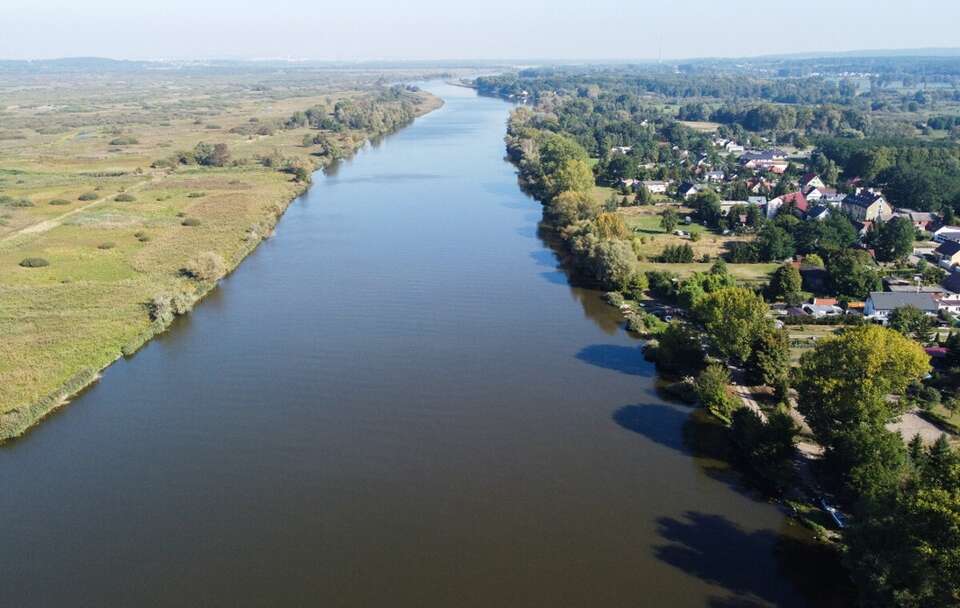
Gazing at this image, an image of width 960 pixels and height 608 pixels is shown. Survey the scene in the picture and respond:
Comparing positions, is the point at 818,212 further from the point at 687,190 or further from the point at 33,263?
the point at 33,263

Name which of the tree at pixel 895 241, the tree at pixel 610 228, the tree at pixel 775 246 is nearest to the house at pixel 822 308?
the tree at pixel 775 246

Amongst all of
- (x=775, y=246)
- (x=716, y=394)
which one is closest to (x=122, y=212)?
(x=775, y=246)

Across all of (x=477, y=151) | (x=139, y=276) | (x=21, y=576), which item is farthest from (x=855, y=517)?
(x=477, y=151)

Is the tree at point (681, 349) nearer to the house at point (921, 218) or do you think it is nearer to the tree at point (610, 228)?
the tree at point (610, 228)

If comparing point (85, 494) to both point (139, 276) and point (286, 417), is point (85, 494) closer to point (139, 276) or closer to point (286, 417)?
point (286, 417)

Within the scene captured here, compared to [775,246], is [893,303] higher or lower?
lower

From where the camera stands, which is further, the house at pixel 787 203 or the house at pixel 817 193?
the house at pixel 817 193

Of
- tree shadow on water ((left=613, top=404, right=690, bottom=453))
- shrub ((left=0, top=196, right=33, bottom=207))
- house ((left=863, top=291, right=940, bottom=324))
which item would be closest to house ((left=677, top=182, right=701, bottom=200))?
house ((left=863, top=291, right=940, bottom=324))
